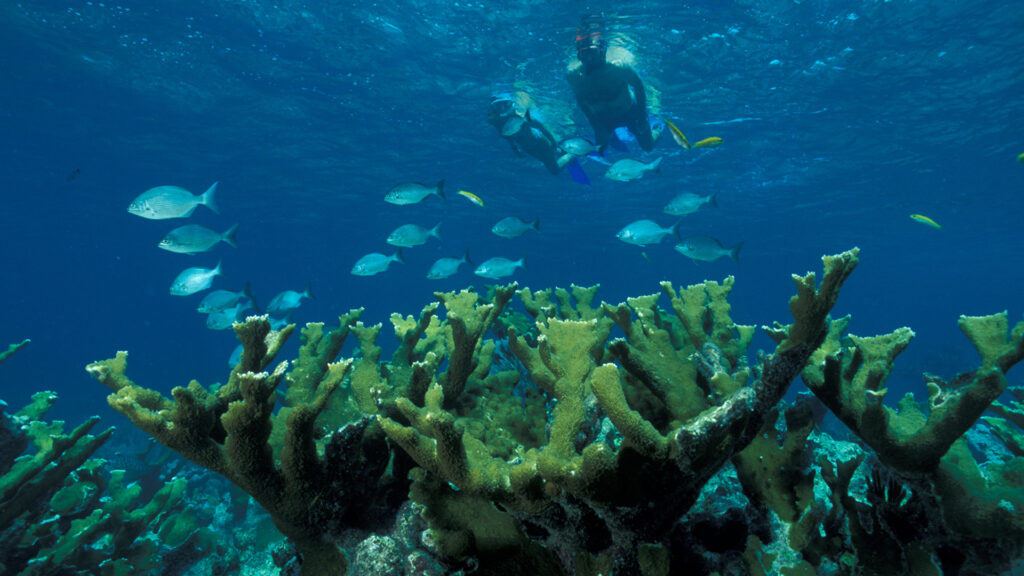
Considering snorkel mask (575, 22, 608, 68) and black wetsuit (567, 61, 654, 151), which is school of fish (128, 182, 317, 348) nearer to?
black wetsuit (567, 61, 654, 151)

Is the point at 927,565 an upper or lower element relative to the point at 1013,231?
upper

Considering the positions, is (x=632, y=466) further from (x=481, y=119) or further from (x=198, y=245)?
(x=481, y=119)

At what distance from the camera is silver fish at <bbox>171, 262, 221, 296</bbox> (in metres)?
8.37

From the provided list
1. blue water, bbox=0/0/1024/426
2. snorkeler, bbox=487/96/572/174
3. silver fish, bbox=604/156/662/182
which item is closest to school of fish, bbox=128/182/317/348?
silver fish, bbox=604/156/662/182

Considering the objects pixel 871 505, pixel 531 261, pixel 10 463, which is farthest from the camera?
pixel 531 261

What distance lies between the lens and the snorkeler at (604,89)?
12289mm

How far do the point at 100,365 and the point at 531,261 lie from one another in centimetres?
6621

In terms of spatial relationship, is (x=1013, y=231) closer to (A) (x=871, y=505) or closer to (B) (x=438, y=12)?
(B) (x=438, y=12)

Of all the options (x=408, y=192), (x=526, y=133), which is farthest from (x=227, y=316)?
(x=526, y=133)

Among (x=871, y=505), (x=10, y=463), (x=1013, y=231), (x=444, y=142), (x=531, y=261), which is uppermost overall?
(x=871, y=505)

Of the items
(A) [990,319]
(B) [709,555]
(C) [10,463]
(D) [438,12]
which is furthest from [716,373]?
(D) [438,12]

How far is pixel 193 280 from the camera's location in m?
8.52

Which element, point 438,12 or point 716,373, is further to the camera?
point 438,12

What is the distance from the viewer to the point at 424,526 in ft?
6.40
